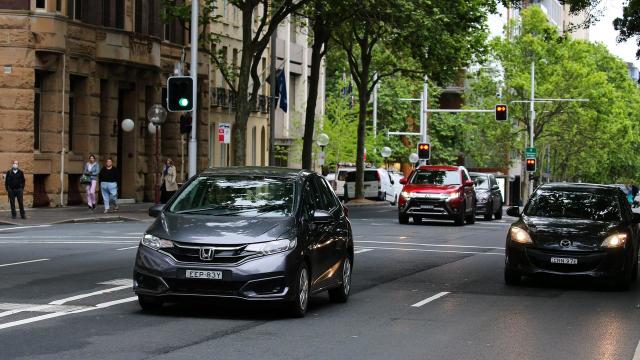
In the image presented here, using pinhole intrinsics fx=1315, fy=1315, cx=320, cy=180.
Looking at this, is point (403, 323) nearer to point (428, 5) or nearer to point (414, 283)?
point (414, 283)

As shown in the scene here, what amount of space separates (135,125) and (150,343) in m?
37.4

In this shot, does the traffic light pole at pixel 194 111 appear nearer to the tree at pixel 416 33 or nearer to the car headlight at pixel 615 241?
the tree at pixel 416 33

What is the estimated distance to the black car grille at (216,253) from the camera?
1273 centimetres

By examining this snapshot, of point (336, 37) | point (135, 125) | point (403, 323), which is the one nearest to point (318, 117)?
point (336, 37)

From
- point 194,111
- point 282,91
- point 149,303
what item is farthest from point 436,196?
point 149,303

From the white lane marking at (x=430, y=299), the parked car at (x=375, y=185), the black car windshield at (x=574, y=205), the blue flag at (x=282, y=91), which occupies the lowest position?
the parked car at (x=375, y=185)

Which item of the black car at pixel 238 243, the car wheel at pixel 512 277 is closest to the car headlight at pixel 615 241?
the car wheel at pixel 512 277

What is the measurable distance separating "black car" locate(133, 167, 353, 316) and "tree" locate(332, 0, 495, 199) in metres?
22.5

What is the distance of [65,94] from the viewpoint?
41938 mm

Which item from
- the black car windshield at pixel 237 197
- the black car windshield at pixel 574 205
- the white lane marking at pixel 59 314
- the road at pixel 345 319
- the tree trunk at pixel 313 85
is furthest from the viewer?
the tree trunk at pixel 313 85

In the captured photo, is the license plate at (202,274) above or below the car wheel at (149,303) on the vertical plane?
above

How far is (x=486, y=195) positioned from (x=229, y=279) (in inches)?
1298

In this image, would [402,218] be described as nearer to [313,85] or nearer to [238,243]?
[313,85]

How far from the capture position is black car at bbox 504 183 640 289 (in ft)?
59.0
